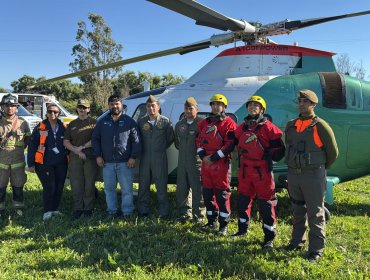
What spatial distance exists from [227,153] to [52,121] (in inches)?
119

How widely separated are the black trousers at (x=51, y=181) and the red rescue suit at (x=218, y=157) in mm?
2464

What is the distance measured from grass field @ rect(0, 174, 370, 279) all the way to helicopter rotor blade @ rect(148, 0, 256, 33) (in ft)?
10.4

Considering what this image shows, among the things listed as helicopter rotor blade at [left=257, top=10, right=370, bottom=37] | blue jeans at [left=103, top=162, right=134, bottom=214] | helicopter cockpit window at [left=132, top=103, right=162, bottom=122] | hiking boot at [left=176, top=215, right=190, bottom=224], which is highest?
helicopter rotor blade at [left=257, top=10, right=370, bottom=37]

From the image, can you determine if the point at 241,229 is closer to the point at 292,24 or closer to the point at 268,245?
the point at 268,245

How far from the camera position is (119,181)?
579cm

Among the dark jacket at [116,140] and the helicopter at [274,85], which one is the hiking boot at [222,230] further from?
the dark jacket at [116,140]

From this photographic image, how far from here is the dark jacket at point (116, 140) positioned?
18.5 feet

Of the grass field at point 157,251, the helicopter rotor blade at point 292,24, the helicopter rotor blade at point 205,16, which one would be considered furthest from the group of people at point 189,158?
the helicopter rotor blade at point 292,24

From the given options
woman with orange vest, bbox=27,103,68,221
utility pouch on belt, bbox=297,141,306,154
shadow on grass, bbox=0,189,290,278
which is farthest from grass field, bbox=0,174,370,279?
utility pouch on belt, bbox=297,141,306,154

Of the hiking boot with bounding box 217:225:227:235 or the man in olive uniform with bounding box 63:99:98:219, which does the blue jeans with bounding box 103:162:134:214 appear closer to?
the man in olive uniform with bounding box 63:99:98:219

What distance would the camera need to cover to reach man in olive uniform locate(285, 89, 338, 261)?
414 cm

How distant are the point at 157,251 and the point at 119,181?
161 cm

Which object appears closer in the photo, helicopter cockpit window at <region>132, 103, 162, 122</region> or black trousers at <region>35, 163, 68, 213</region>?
black trousers at <region>35, 163, 68, 213</region>

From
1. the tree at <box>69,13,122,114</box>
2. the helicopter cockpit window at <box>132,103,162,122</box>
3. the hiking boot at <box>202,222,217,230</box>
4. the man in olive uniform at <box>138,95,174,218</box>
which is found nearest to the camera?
the hiking boot at <box>202,222,217,230</box>
